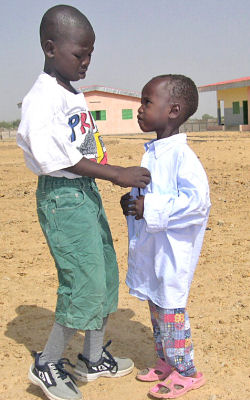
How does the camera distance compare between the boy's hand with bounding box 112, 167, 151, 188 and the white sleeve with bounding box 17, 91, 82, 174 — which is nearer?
the white sleeve with bounding box 17, 91, 82, 174

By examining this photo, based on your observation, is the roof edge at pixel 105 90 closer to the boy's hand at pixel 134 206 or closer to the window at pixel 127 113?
the window at pixel 127 113

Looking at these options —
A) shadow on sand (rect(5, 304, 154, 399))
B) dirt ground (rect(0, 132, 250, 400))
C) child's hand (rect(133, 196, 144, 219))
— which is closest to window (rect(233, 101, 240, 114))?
dirt ground (rect(0, 132, 250, 400))

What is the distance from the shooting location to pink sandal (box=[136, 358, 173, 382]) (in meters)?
2.87

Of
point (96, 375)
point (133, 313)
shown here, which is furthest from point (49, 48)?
point (133, 313)

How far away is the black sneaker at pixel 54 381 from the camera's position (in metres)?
2.65

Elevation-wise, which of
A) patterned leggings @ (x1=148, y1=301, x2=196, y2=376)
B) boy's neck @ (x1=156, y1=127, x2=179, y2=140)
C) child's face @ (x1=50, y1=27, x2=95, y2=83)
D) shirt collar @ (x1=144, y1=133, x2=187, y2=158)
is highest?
child's face @ (x1=50, y1=27, x2=95, y2=83)

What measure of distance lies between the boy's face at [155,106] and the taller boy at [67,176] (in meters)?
0.26

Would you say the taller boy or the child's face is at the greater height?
the child's face

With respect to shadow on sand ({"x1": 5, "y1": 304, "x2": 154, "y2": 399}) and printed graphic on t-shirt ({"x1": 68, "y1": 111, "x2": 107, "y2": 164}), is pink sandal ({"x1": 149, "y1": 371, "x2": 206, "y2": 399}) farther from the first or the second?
printed graphic on t-shirt ({"x1": 68, "y1": 111, "x2": 107, "y2": 164})

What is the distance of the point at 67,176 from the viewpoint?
8.35 feet

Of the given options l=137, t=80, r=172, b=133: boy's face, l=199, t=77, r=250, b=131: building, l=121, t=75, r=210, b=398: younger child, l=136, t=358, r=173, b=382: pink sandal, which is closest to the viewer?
l=121, t=75, r=210, b=398: younger child

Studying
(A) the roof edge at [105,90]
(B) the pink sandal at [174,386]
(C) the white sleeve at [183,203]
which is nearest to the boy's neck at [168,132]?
(C) the white sleeve at [183,203]

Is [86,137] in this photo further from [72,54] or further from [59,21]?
[59,21]

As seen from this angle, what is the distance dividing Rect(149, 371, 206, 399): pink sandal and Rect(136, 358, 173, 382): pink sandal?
13 centimetres
